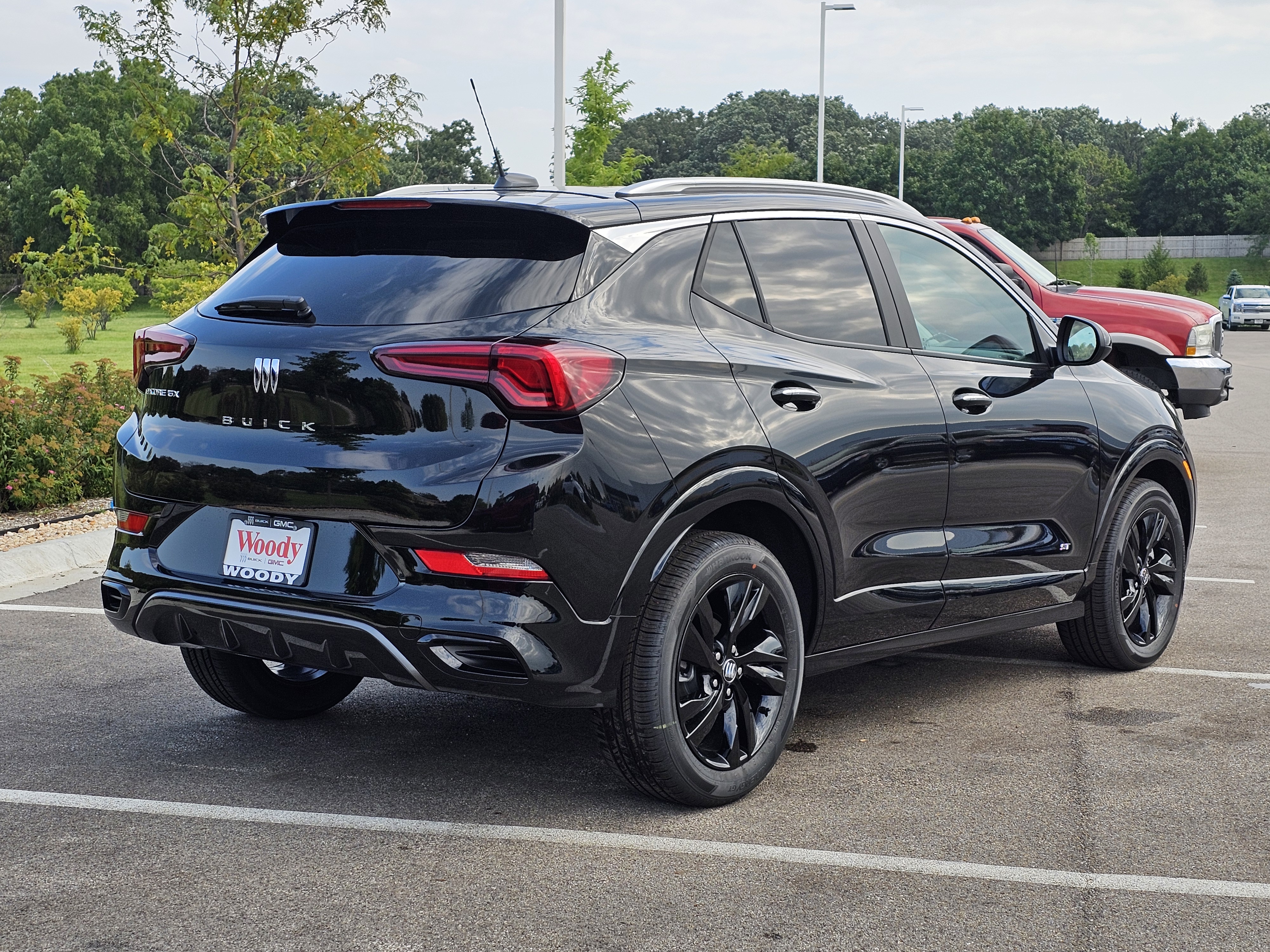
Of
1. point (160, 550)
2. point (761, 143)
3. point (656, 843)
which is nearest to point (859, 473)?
point (656, 843)

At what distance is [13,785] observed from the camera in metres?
4.45

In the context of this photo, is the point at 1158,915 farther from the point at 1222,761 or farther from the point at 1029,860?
the point at 1222,761

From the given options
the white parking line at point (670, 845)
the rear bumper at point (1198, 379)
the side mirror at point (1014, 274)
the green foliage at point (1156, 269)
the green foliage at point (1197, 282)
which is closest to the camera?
the white parking line at point (670, 845)

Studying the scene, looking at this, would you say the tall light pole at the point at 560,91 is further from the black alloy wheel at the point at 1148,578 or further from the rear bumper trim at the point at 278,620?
the rear bumper trim at the point at 278,620

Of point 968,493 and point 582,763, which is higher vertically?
point 968,493

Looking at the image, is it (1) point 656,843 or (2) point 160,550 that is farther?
(2) point 160,550

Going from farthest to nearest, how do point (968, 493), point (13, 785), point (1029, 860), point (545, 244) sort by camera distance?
1. point (968, 493)
2. point (13, 785)
3. point (545, 244)
4. point (1029, 860)

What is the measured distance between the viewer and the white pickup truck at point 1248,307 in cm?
4866

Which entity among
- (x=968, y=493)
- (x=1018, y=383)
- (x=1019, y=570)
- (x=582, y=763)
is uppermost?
(x=1018, y=383)

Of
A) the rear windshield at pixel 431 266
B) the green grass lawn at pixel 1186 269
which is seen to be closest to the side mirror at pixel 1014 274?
the rear windshield at pixel 431 266

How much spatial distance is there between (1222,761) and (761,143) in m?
126

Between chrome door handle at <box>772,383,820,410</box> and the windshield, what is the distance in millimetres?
9318

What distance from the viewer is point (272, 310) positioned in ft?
13.9

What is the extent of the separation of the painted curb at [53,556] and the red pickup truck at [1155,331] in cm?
793
